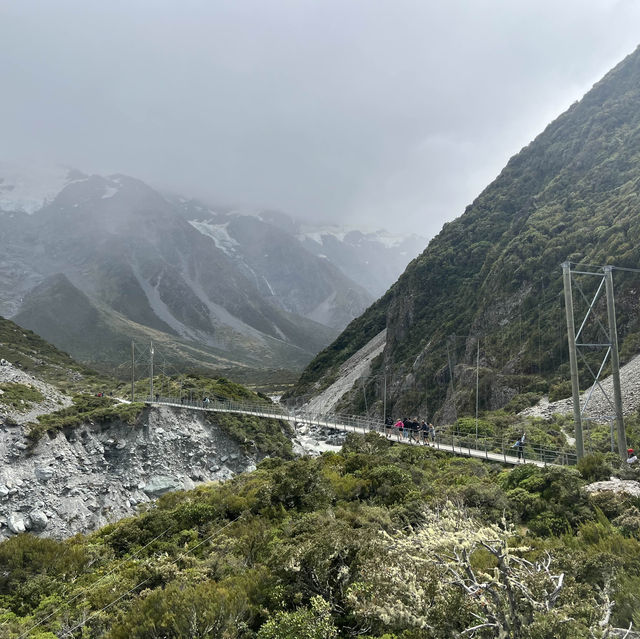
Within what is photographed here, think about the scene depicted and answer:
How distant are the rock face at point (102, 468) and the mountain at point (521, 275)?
68.6ft

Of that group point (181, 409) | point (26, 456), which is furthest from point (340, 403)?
point (26, 456)

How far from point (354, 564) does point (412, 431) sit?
55.1ft

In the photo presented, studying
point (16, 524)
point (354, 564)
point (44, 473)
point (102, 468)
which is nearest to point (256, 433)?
point (102, 468)

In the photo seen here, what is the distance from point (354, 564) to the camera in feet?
22.3

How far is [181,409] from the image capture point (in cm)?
3450

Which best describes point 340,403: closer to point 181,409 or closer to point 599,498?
point 181,409

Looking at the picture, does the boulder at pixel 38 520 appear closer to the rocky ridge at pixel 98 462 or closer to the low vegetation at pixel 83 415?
the rocky ridge at pixel 98 462

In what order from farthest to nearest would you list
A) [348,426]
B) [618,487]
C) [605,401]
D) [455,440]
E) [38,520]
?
[348,426]
[605,401]
[455,440]
[38,520]
[618,487]

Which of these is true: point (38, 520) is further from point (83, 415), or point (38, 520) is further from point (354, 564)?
point (354, 564)

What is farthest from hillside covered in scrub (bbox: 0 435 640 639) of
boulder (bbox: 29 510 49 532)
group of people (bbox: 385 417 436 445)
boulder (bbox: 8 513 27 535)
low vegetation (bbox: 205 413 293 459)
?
low vegetation (bbox: 205 413 293 459)

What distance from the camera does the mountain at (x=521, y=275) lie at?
3678cm

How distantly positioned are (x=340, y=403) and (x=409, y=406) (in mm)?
13740

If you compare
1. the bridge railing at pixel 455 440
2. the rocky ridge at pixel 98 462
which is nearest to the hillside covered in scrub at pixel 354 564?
the bridge railing at pixel 455 440

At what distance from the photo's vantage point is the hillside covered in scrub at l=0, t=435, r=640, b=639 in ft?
15.6
